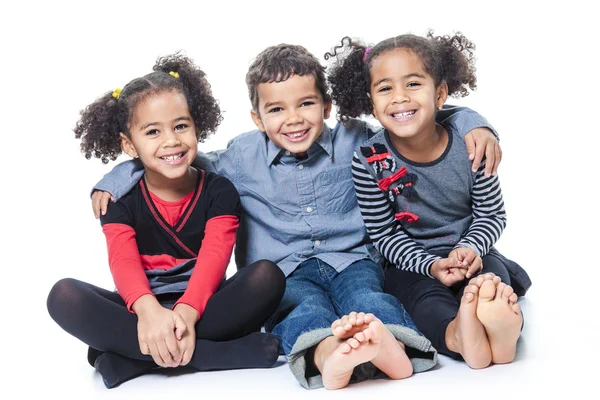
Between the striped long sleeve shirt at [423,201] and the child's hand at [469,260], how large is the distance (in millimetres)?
118

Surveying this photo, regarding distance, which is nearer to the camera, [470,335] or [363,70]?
[470,335]

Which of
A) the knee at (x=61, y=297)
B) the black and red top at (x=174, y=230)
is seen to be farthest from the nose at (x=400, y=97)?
the knee at (x=61, y=297)

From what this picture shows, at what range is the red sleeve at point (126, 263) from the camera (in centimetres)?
198

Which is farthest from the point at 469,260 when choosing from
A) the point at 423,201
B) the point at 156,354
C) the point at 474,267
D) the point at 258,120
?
the point at 156,354

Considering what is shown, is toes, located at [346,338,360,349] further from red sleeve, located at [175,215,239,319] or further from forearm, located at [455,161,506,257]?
forearm, located at [455,161,506,257]

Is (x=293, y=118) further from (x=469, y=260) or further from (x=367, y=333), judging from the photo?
(x=367, y=333)

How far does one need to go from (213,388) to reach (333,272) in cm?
57

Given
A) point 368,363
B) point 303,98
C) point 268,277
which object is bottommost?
point 368,363

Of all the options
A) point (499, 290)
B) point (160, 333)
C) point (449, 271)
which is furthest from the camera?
point (449, 271)

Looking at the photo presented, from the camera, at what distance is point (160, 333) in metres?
1.86

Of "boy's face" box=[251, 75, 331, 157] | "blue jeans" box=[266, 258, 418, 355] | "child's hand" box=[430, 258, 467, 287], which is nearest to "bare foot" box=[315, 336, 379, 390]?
"blue jeans" box=[266, 258, 418, 355]

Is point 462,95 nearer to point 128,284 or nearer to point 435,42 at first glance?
point 435,42

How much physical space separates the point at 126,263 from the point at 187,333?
0.87 feet

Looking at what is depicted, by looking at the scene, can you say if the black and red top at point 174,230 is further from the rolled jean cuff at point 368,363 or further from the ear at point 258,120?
the rolled jean cuff at point 368,363
